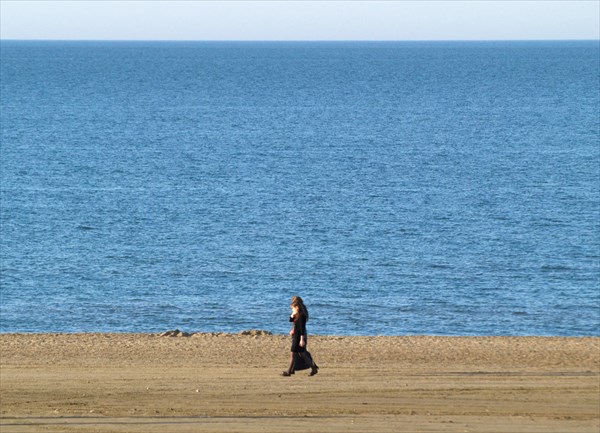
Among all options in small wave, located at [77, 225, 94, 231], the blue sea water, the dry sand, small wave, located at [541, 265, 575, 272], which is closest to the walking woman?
the dry sand

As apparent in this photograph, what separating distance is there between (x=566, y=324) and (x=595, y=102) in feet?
308

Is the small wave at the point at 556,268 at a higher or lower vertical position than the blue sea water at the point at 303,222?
higher

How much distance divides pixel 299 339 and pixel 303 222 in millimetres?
29113

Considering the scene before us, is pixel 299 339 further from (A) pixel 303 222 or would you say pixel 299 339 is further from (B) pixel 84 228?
(A) pixel 303 222

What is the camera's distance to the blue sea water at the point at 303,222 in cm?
3300

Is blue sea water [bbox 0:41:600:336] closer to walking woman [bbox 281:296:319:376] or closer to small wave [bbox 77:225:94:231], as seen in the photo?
small wave [bbox 77:225:94:231]

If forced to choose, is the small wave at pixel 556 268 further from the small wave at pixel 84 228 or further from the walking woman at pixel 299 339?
the walking woman at pixel 299 339

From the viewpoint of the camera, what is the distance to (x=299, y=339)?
19391 millimetres

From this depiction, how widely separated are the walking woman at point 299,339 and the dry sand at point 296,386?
29 centimetres

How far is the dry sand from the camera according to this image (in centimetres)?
1600

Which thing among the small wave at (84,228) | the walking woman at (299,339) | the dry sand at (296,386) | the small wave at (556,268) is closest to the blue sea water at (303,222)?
the small wave at (556,268)

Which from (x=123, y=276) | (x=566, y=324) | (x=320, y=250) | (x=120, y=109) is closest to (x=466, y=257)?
(x=320, y=250)

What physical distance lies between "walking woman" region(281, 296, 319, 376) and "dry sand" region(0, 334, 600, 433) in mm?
291

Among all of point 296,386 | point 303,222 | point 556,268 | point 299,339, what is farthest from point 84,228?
point 296,386
